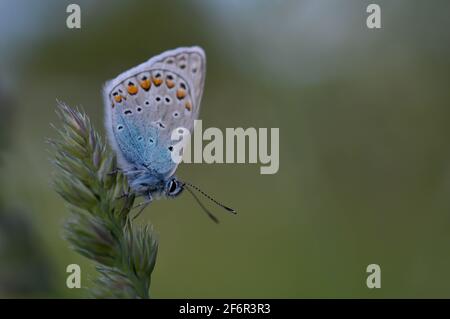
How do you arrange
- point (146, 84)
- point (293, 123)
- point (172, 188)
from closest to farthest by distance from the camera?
point (172, 188)
point (146, 84)
point (293, 123)

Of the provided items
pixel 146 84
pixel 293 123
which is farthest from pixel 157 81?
pixel 293 123

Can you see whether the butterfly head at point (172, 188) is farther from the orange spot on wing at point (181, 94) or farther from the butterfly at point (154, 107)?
the orange spot on wing at point (181, 94)

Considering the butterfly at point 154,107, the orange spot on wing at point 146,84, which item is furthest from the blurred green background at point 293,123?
the orange spot on wing at point 146,84

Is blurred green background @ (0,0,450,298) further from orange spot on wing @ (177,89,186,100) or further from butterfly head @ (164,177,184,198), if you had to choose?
orange spot on wing @ (177,89,186,100)

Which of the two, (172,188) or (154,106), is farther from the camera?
(154,106)

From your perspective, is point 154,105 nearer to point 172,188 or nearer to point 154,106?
point 154,106
